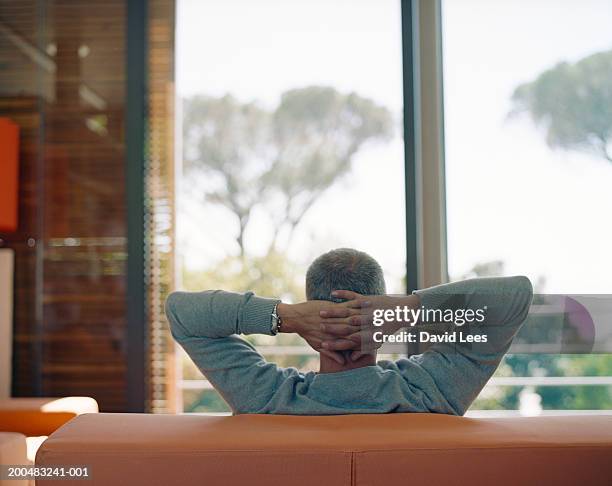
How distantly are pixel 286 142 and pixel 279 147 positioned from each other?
2.4 inches

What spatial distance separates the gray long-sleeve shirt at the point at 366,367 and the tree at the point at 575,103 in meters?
2.23

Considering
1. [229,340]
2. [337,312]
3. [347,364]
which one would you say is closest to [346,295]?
[337,312]

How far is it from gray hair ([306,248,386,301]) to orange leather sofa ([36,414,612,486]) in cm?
43

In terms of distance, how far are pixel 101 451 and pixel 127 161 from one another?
292cm

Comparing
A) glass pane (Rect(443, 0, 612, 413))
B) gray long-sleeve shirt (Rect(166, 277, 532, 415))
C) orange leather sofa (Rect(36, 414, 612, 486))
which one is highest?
glass pane (Rect(443, 0, 612, 413))

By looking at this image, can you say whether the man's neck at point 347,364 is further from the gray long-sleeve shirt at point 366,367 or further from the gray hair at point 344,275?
the gray hair at point 344,275

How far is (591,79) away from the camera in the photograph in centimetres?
348

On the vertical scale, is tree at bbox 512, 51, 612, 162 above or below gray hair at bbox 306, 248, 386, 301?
above

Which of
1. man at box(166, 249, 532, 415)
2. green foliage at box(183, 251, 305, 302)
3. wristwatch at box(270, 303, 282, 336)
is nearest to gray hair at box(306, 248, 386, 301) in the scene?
man at box(166, 249, 532, 415)

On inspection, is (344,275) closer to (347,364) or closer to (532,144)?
(347,364)

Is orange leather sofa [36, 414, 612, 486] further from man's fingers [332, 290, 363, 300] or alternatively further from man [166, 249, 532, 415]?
man's fingers [332, 290, 363, 300]

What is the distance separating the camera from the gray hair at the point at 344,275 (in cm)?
154

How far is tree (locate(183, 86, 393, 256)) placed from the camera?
4902mm

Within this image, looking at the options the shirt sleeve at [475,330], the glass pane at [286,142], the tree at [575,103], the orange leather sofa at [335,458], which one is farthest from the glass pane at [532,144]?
the orange leather sofa at [335,458]
